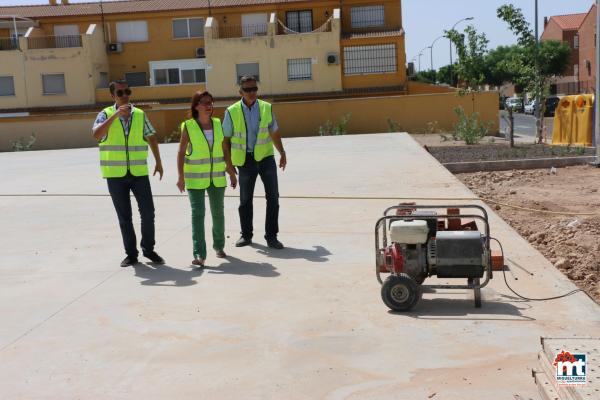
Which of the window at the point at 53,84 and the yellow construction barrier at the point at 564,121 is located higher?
the window at the point at 53,84

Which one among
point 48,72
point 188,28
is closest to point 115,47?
point 48,72

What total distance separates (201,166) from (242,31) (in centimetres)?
4394

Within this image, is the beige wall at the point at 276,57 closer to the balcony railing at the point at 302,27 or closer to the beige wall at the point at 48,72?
the balcony railing at the point at 302,27

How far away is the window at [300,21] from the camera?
50625mm

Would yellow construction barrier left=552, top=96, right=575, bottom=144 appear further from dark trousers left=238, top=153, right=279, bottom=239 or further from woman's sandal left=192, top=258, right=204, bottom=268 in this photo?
woman's sandal left=192, top=258, right=204, bottom=268

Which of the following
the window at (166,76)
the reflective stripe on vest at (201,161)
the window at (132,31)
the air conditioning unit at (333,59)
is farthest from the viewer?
the window at (132,31)

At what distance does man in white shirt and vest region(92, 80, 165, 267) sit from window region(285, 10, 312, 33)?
43953mm

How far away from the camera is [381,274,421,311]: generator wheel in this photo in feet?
19.3

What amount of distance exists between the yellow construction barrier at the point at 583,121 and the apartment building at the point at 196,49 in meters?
24.5

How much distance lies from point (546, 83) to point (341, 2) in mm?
26371

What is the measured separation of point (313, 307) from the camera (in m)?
6.22

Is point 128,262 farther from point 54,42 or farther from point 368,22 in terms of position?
point 54,42

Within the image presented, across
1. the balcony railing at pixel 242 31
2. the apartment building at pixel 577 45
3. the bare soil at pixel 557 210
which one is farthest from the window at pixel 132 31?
the apartment building at pixel 577 45

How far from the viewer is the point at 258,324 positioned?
19.1 ft
